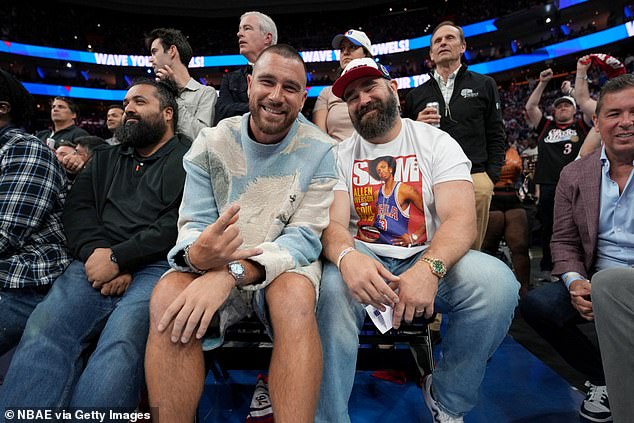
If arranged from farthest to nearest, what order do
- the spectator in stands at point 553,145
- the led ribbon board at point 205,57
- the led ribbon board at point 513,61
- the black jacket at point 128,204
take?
the led ribbon board at point 205,57, the led ribbon board at point 513,61, the spectator in stands at point 553,145, the black jacket at point 128,204

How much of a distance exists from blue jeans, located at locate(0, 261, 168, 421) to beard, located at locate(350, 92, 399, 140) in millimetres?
1311

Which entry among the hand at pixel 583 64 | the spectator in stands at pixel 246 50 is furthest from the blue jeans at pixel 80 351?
the hand at pixel 583 64

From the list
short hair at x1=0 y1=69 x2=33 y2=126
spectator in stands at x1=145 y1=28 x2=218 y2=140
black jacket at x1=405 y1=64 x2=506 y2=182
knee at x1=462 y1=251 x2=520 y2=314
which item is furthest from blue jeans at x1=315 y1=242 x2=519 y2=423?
short hair at x1=0 y1=69 x2=33 y2=126

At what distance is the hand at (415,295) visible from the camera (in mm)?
1541

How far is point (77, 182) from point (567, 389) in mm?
3034

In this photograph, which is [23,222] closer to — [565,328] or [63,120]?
[565,328]

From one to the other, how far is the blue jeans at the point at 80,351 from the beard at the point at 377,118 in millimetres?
1311

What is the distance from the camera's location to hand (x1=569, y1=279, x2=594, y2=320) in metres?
1.85

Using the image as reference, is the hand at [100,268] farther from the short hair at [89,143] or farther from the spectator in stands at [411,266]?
the short hair at [89,143]

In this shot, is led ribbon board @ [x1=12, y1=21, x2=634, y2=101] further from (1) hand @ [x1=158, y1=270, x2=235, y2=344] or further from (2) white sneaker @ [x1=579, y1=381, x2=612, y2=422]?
(1) hand @ [x1=158, y1=270, x2=235, y2=344]

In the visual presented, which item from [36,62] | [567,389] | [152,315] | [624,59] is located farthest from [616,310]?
[36,62]

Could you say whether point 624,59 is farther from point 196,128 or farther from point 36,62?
point 36,62

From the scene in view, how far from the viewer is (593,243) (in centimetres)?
203

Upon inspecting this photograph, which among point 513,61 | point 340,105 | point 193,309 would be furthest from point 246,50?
point 513,61
